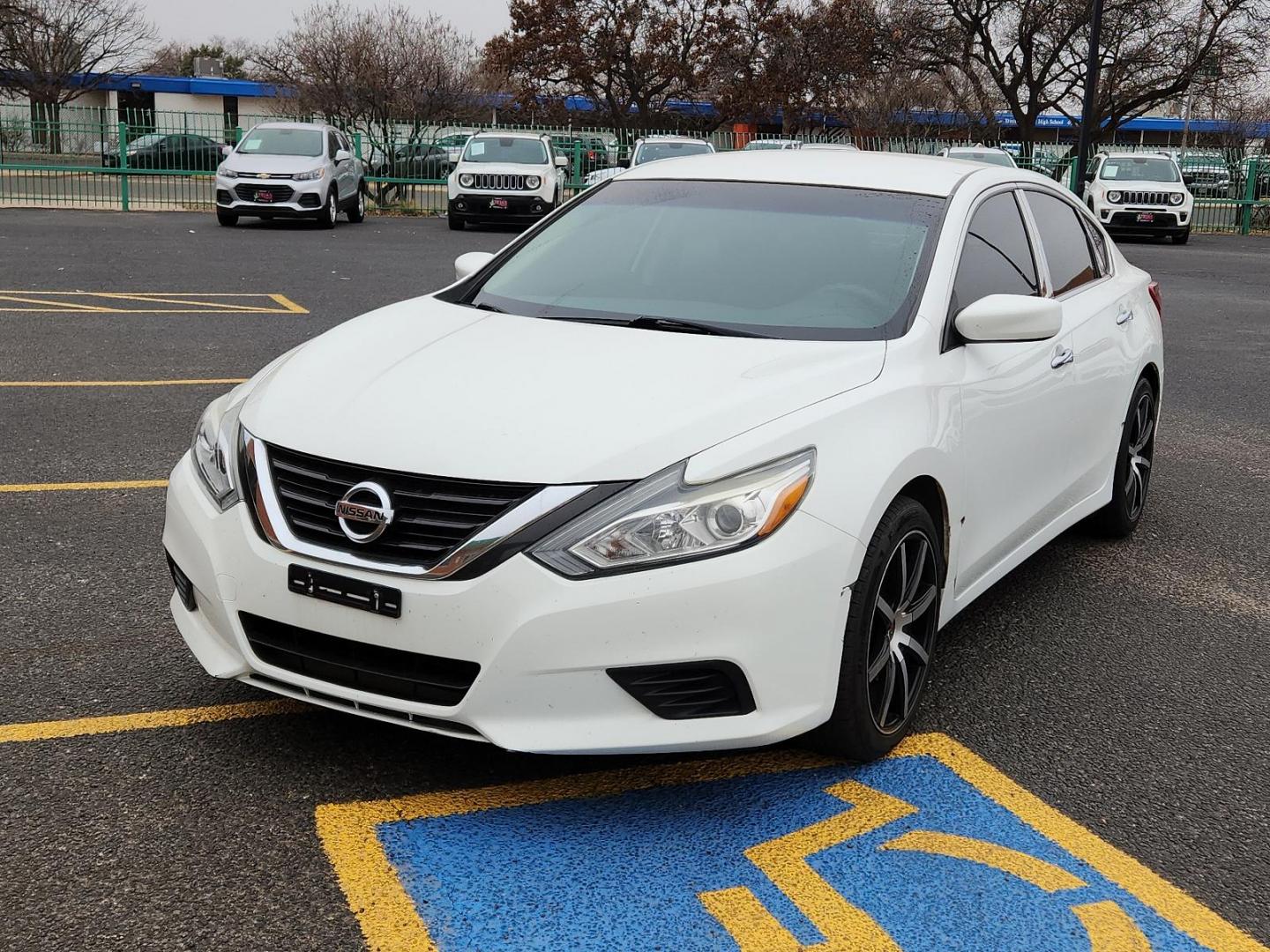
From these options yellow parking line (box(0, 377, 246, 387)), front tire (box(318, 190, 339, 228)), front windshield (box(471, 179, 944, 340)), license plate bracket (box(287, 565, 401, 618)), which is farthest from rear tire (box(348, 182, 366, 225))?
license plate bracket (box(287, 565, 401, 618))

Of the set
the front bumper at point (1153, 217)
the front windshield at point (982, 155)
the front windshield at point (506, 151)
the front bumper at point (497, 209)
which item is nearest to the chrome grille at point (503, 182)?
the front bumper at point (497, 209)

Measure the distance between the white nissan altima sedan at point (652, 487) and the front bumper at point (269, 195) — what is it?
17958mm

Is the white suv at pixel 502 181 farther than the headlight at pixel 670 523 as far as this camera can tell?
Yes

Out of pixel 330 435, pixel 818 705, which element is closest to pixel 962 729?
pixel 818 705

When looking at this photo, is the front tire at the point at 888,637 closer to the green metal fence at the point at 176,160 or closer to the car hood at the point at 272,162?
the car hood at the point at 272,162

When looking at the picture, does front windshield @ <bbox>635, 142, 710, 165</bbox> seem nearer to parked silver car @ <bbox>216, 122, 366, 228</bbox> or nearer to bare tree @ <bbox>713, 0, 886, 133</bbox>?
parked silver car @ <bbox>216, 122, 366, 228</bbox>

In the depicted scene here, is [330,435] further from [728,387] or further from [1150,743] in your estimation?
[1150,743]

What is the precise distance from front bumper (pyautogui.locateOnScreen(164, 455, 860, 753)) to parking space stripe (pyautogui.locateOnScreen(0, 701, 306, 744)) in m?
0.58

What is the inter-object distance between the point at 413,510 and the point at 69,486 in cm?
348

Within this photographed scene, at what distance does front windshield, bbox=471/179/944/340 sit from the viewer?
3982 millimetres

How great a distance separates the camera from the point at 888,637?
3480mm

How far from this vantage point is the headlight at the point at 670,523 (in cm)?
291

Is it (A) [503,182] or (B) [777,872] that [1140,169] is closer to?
(A) [503,182]

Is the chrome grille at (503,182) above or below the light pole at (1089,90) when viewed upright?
below
